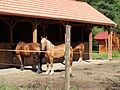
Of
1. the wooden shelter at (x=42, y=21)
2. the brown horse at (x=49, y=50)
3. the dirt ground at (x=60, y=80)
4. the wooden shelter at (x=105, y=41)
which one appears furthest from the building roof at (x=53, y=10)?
the wooden shelter at (x=105, y=41)

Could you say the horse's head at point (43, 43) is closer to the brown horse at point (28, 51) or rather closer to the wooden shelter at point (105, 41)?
the brown horse at point (28, 51)

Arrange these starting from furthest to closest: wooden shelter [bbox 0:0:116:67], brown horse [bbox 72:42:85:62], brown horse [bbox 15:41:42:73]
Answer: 1. brown horse [bbox 72:42:85:62]
2. wooden shelter [bbox 0:0:116:67]
3. brown horse [bbox 15:41:42:73]

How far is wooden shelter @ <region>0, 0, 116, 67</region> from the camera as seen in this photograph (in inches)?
800

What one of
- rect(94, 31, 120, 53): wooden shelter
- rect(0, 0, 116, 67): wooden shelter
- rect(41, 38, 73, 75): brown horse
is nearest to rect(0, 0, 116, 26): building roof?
rect(0, 0, 116, 67): wooden shelter

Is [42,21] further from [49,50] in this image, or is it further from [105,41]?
[105,41]

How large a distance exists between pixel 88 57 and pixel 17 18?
9.25m

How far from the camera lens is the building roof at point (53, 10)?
64.6 feet

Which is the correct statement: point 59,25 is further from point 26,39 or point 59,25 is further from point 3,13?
point 3,13

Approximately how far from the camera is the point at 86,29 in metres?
28.3

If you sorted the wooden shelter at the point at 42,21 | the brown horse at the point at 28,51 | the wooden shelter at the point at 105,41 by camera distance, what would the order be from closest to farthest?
1. the brown horse at the point at 28,51
2. the wooden shelter at the point at 42,21
3. the wooden shelter at the point at 105,41

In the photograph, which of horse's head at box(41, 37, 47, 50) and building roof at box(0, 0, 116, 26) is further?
building roof at box(0, 0, 116, 26)

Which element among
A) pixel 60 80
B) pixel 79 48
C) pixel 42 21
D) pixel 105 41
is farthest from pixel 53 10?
pixel 105 41

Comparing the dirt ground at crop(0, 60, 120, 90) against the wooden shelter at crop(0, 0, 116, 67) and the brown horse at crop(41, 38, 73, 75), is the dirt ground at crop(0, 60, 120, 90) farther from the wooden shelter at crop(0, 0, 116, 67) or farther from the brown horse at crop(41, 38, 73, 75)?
the wooden shelter at crop(0, 0, 116, 67)

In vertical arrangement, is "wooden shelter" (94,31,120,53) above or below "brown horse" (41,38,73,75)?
below
